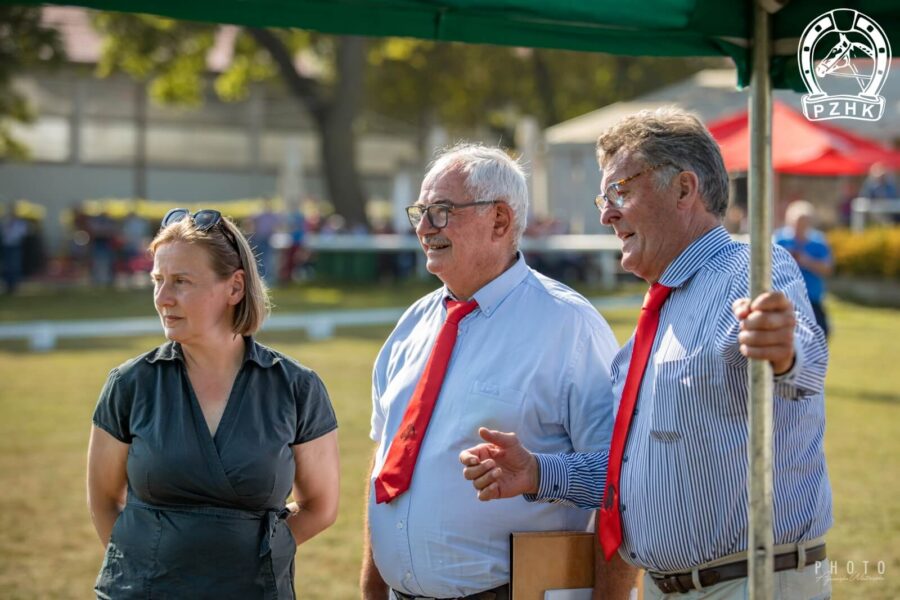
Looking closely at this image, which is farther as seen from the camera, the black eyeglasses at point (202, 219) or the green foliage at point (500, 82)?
the green foliage at point (500, 82)

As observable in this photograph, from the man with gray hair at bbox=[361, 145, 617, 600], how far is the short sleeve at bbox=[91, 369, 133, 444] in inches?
32.4

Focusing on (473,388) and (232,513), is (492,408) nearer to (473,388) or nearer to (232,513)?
(473,388)

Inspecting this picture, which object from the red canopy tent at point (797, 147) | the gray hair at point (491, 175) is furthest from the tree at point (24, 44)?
the gray hair at point (491, 175)

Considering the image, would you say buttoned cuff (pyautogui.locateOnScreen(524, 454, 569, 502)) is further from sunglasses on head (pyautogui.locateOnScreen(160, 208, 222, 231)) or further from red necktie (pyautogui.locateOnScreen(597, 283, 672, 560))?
sunglasses on head (pyautogui.locateOnScreen(160, 208, 222, 231))

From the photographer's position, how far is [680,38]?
312 centimetres

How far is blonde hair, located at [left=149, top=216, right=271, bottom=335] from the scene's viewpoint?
3.65 m

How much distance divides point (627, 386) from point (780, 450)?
18.9 inches

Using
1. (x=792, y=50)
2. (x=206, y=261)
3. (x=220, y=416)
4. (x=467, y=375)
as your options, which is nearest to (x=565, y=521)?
(x=467, y=375)

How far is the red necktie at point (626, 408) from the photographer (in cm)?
335

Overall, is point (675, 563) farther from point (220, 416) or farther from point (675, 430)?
point (220, 416)

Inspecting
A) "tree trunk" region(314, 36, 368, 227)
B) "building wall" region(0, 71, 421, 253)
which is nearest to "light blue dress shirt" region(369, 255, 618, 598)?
"tree trunk" region(314, 36, 368, 227)

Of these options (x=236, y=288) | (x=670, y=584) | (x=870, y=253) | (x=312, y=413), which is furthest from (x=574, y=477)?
(x=870, y=253)

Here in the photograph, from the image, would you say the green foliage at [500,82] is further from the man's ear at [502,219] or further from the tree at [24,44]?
the man's ear at [502,219]

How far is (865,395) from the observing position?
12781mm
